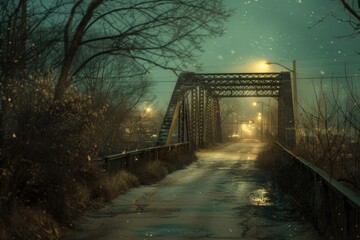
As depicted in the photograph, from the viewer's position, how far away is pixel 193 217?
33.7 feet

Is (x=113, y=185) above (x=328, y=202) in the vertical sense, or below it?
below

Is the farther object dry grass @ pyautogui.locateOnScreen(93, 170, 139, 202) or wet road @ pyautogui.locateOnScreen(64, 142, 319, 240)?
dry grass @ pyautogui.locateOnScreen(93, 170, 139, 202)

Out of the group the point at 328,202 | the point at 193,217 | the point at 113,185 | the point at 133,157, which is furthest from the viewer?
the point at 133,157

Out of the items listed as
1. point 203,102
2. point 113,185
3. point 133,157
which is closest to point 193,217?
point 113,185

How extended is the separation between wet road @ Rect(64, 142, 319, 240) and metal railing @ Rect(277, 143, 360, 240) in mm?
396

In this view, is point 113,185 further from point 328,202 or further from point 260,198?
point 328,202

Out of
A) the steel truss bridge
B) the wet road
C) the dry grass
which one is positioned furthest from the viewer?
the steel truss bridge

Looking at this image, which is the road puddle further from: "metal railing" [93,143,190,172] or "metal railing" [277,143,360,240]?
"metal railing" [93,143,190,172]

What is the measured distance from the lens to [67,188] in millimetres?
9500

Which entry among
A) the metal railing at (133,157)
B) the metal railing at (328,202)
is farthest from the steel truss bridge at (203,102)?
the metal railing at (328,202)

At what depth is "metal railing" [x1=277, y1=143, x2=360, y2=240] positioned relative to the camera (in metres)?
6.19

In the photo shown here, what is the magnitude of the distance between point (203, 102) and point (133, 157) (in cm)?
3657

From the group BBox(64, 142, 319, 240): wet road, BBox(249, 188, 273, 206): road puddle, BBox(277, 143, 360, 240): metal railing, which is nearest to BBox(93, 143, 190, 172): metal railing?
BBox(64, 142, 319, 240): wet road

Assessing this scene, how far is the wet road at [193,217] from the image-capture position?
8594 millimetres
